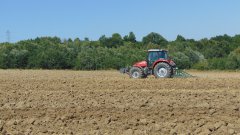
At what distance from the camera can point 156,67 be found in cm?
2311

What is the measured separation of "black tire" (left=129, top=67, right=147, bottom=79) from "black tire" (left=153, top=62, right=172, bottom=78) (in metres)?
0.79

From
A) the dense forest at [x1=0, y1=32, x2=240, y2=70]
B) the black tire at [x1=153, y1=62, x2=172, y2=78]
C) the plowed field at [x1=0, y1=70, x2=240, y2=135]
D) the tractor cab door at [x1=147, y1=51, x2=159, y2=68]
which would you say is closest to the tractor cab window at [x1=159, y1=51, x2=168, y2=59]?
the tractor cab door at [x1=147, y1=51, x2=159, y2=68]

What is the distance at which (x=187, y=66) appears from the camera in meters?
49.1

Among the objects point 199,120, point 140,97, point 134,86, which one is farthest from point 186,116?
point 134,86

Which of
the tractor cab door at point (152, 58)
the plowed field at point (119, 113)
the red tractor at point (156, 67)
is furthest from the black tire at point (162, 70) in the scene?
the plowed field at point (119, 113)

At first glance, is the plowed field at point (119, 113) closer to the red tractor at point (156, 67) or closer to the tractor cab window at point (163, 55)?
the red tractor at point (156, 67)

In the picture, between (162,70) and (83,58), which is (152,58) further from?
(83,58)

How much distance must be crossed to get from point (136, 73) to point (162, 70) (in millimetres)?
1483

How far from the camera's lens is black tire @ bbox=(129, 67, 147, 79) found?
23.7 meters

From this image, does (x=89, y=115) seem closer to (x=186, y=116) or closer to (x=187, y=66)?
(x=186, y=116)

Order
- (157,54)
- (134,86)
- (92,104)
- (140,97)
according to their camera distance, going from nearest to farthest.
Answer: (92,104), (140,97), (134,86), (157,54)

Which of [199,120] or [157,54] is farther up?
[157,54]

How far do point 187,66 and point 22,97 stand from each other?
121ft

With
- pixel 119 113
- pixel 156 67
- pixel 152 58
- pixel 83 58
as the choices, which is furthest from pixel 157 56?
pixel 83 58
